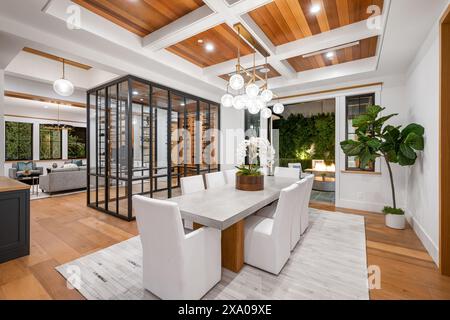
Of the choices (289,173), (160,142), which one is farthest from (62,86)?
(289,173)

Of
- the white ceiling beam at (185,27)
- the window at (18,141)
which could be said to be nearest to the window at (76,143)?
the window at (18,141)

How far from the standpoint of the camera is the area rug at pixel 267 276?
176 centimetres

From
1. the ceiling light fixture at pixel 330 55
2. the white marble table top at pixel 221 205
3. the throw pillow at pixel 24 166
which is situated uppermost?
the ceiling light fixture at pixel 330 55

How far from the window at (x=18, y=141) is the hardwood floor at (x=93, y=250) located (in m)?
5.92

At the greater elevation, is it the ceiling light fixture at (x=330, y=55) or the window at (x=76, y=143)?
the ceiling light fixture at (x=330, y=55)

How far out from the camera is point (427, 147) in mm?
2594

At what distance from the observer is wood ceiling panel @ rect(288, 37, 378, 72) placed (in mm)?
3237

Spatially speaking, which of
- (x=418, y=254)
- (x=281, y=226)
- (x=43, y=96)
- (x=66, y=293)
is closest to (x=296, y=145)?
(x=418, y=254)

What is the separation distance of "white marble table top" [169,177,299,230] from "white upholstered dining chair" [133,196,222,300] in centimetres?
15

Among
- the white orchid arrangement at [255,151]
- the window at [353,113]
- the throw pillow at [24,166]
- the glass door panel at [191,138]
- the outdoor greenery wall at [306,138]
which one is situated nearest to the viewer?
the white orchid arrangement at [255,151]

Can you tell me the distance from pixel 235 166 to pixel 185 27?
192cm

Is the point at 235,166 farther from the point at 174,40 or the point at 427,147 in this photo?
the point at 427,147

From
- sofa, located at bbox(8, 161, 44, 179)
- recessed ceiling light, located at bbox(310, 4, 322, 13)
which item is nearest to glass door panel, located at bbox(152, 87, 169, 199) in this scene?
recessed ceiling light, located at bbox(310, 4, 322, 13)

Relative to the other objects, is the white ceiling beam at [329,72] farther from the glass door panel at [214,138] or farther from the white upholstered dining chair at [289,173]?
the white upholstered dining chair at [289,173]
